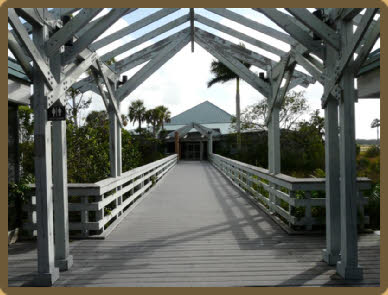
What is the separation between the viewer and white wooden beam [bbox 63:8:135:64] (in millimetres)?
3916

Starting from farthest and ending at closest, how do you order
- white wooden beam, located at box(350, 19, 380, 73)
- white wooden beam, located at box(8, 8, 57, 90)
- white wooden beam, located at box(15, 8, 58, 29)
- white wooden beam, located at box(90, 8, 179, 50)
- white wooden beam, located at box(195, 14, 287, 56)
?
white wooden beam, located at box(195, 14, 287, 56), white wooden beam, located at box(90, 8, 179, 50), white wooden beam, located at box(15, 8, 58, 29), white wooden beam, located at box(350, 19, 380, 73), white wooden beam, located at box(8, 8, 57, 90)

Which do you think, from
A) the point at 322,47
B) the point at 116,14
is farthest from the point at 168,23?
the point at 322,47

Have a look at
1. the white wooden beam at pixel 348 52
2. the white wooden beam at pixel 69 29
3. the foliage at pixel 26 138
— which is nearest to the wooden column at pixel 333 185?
the white wooden beam at pixel 348 52

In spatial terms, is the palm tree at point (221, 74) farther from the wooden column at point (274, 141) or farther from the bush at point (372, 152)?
the wooden column at point (274, 141)

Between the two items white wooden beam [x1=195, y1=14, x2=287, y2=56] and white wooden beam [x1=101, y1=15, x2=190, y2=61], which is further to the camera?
white wooden beam [x1=101, y1=15, x2=190, y2=61]

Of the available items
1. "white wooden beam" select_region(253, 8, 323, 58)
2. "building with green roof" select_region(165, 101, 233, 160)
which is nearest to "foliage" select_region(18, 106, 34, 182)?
"white wooden beam" select_region(253, 8, 323, 58)

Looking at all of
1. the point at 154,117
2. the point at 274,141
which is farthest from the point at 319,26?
the point at 154,117

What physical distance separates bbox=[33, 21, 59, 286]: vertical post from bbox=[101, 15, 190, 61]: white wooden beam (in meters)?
2.60

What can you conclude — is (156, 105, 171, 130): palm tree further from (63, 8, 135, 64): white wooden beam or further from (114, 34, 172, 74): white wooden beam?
(63, 8, 135, 64): white wooden beam

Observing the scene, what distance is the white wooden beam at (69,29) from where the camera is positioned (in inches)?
143

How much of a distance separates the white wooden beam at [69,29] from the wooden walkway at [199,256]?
8.41ft

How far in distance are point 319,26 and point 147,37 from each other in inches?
149

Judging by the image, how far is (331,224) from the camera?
13.1 ft

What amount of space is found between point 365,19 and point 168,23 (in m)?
4.46
